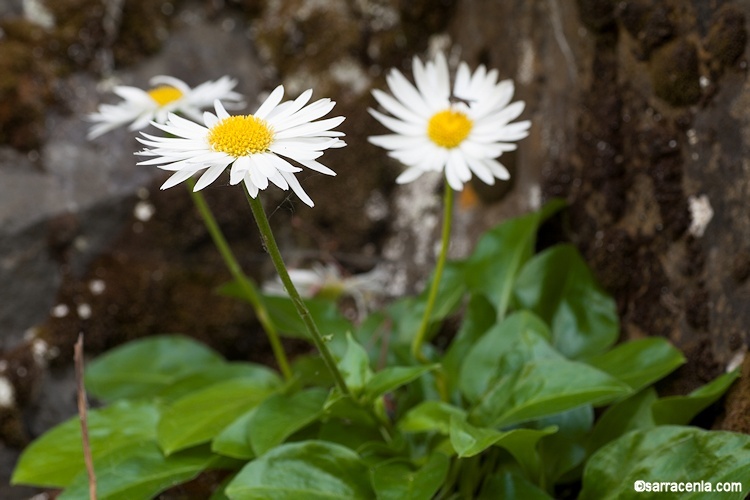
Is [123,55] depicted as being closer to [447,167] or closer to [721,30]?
[447,167]

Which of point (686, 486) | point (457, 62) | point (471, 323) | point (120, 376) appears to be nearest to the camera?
point (686, 486)

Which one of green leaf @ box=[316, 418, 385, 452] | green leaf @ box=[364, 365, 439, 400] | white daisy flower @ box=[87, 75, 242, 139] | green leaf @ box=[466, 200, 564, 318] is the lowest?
green leaf @ box=[316, 418, 385, 452]

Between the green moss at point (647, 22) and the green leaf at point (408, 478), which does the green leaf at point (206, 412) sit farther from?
the green moss at point (647, 22)

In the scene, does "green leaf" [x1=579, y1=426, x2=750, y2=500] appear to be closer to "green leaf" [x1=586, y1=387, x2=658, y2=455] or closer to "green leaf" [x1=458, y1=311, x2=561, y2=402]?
"green leaf" [x1=586, y1=387, x2=658, y2=455]

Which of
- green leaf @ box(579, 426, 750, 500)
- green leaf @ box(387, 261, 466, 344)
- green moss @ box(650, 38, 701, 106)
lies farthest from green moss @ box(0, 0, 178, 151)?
green leaf @ box(579, 426, 750, 500)

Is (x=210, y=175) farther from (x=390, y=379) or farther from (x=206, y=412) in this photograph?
(x=206, y=412)

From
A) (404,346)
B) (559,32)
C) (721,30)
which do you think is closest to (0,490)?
(404,346)
